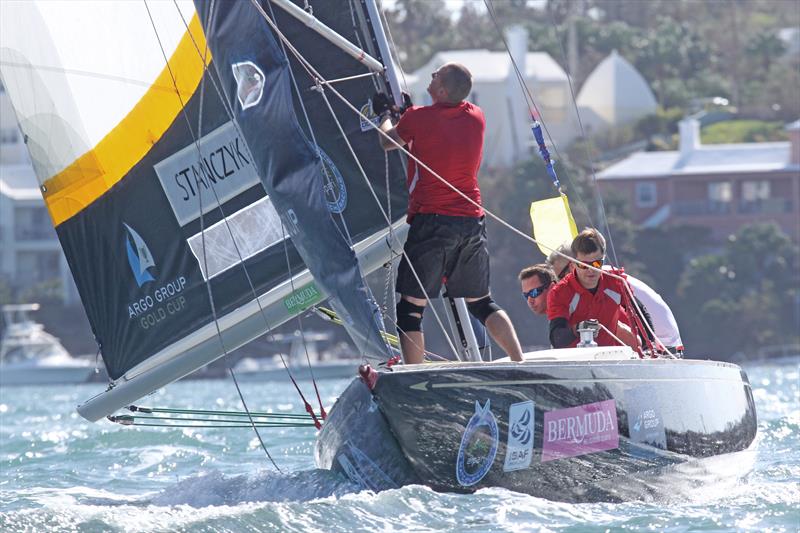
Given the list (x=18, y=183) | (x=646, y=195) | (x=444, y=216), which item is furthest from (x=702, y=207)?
(x=444, y=216)

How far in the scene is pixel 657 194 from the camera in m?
49.3

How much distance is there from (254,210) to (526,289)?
4.62 ft

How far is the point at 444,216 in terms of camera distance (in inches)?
281

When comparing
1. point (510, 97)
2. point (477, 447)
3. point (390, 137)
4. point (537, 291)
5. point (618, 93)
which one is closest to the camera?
point (477, 447)

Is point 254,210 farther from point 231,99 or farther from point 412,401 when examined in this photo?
point 412,401

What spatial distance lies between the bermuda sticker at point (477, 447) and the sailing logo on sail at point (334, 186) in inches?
71.9

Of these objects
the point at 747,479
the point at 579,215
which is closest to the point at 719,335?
the point at 579,215

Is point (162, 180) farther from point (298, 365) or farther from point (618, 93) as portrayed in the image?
point (618, 93)

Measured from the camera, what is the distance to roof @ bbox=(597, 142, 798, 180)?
47844mm

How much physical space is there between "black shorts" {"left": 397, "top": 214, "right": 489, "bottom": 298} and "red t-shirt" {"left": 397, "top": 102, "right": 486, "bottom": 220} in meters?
0.05

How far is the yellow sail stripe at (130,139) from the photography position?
8250 mm

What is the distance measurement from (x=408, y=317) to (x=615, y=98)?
172 feet

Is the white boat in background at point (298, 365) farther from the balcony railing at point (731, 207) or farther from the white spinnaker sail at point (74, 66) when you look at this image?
the white spinnaker sail at point (74, 66)

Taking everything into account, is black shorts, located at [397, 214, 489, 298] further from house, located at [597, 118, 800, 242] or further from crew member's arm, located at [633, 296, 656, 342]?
house, located at [597, 118, 800, 242]
